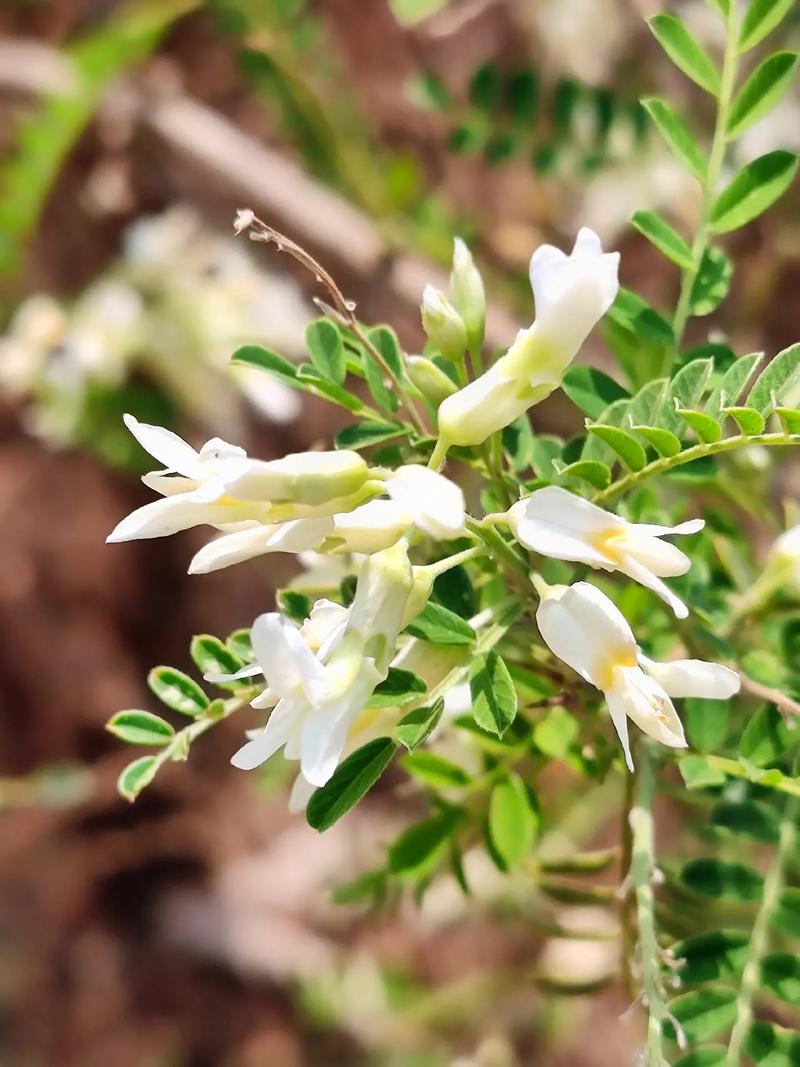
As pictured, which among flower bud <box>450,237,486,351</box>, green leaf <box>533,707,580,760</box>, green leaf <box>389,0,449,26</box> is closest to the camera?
flower bud <box>450,237,486,351</box>

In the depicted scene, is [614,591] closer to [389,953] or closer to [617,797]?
[617,797]

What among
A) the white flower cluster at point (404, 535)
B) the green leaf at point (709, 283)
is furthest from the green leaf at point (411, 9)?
the white flower cluster at point (404, 535)

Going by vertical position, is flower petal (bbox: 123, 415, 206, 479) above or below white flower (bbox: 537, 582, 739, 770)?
above

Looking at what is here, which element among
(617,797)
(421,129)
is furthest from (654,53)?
(617,797)

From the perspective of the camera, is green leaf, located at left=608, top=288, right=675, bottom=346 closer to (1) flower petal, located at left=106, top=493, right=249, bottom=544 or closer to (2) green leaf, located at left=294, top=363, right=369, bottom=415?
(2) green leaf, located at left=294, top=363, right=369, bottom=415

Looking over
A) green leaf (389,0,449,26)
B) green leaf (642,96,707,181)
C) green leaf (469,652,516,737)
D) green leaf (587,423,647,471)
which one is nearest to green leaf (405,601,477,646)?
green leaf (469,652,516,737)

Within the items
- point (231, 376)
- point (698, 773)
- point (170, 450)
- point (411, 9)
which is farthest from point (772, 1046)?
point (231, 376)

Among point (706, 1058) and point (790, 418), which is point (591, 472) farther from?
point (706, 1058)
